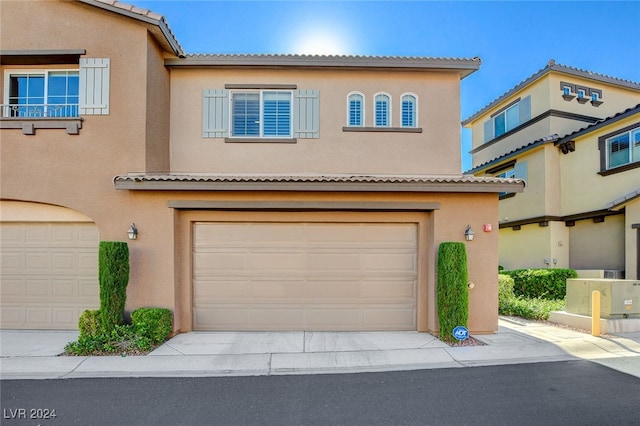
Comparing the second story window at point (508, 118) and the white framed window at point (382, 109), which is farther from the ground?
the second story window at point (508, 118)

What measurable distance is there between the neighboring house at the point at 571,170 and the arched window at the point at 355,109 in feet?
27.7

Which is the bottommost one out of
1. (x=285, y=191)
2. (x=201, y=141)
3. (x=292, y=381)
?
A: (x=292, y=381)

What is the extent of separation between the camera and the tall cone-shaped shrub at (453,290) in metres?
6.59

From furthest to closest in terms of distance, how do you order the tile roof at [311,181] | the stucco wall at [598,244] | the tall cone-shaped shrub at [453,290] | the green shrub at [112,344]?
the stucco wall at [598,244] < the tile roof at [311,181] < the tall cone-shaped shrub at [453,290] < the green shrub at [112,344]

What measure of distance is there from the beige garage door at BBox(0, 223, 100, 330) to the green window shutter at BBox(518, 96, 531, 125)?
16098 millimetres

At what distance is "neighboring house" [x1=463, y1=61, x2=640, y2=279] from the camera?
10.9 meters

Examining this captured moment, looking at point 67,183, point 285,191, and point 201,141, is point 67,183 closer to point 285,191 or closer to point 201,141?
point 201,141

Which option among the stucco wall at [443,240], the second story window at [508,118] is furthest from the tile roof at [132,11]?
the second story window at [508,118]

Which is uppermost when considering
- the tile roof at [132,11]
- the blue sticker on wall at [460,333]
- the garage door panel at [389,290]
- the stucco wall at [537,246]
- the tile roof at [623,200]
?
the tile roof at [132,11]

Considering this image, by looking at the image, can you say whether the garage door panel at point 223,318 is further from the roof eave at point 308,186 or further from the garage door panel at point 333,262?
the roof eave at point 308,186

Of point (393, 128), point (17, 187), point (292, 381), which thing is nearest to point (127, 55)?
point (17, 187)

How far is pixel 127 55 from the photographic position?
293 inches

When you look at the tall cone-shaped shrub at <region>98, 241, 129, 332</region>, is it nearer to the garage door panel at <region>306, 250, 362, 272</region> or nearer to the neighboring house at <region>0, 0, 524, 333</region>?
the neighboring house at <region>0, 0, 524, 333</region>

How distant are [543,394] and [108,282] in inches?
292
